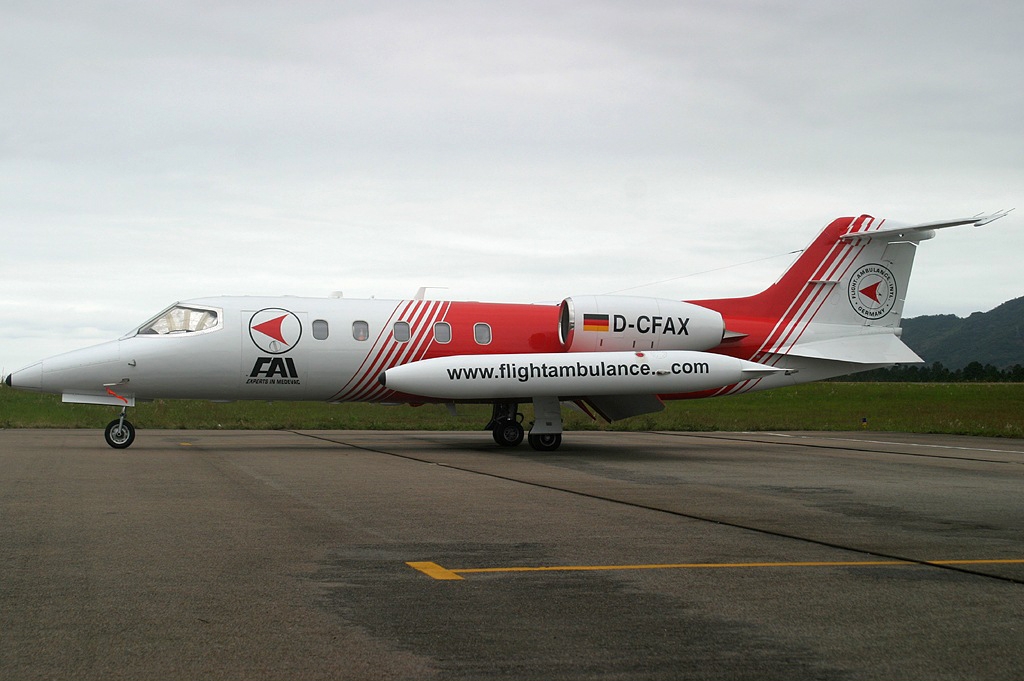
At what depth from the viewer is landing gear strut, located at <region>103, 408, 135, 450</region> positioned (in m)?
21.0

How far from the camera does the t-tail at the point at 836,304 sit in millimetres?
25031

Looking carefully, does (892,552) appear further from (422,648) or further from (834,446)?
(834,446)

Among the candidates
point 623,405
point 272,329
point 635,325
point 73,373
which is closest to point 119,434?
point 73,373

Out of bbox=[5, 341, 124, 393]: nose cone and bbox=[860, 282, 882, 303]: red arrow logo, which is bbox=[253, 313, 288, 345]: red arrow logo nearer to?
bbox=[5, 341, 124, 393]: nose cone

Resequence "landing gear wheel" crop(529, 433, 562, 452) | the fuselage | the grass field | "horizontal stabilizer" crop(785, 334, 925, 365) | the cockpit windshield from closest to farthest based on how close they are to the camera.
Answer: the fuselage, the cockpit windshield, "landing gear wheel" crop(529, 433, 562, 452), "horizontal stabilizer" crop(785, 334, 925, 365), the grass field

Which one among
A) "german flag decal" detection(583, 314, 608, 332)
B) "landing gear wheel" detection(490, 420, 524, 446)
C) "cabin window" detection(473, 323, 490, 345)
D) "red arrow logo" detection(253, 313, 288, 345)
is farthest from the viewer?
"landing gear wheel" detection(490, 420, 524, 446)

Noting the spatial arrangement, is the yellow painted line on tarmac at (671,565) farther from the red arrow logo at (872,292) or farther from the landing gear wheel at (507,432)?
the red arrow logo at (872,292)

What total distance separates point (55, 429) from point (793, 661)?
88.8 feet

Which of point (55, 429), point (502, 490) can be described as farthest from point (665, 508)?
point (55, 429)

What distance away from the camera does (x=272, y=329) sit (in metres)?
22.2

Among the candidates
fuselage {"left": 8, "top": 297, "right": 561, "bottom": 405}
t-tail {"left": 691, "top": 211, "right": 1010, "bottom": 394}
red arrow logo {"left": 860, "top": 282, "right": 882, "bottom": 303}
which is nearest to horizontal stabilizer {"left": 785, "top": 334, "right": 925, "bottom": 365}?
t-tail {"left": 691, "top": 211, "right": 1010, "bottom": 394}

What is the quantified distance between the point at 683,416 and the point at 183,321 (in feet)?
86.2

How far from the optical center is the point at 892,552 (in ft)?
30.5

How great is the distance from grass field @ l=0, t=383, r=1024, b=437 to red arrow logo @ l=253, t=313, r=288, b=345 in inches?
376
